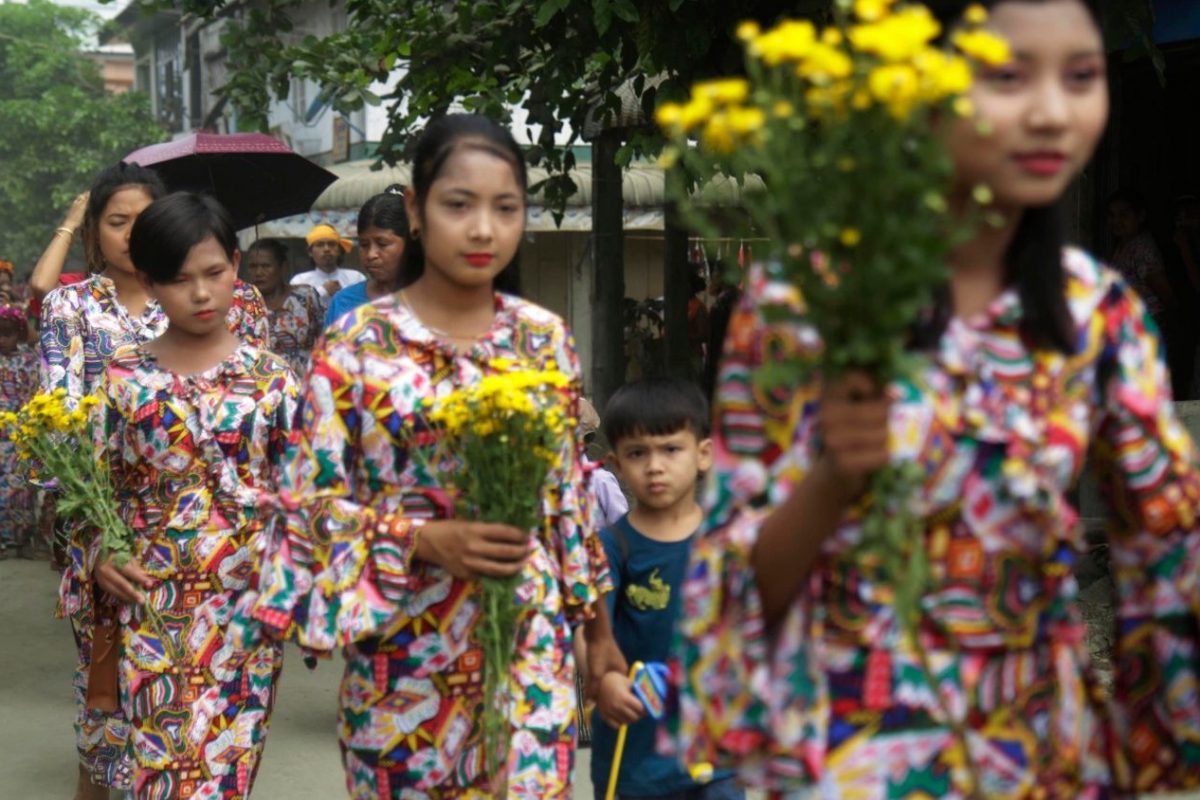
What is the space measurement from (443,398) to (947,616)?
1315 millimetres

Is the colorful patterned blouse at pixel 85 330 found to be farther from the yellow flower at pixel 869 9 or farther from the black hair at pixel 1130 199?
the black hair at pixel 1130 199

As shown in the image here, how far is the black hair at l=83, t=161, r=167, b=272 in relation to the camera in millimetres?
6051

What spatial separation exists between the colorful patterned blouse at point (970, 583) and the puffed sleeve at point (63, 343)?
389 cm

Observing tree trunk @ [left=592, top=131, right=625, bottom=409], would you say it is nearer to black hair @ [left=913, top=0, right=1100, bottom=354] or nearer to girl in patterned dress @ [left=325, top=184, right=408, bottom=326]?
girl in patterned dress @ [left=325, top=184, right=408, bottom=326]

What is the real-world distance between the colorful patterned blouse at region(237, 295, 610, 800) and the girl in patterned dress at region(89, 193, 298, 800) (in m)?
1.49

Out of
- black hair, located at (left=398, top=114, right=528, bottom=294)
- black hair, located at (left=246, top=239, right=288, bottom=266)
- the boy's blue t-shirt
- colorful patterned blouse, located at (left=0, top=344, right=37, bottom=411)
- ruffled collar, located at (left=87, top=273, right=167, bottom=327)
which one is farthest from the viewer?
colorful patterned blouse, located at (left=0, top=344, right=37, bottom=411)

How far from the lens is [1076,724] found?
7.84 feet

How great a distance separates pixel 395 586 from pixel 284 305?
20.7ft

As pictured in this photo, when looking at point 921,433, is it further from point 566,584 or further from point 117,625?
point 117,625

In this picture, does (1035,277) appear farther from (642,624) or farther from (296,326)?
(296,326)

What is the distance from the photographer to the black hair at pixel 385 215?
6.51 meters

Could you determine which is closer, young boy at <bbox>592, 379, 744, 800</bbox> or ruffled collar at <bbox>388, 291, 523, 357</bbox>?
ruffled collar at <bbox>388, 291, 523, 357</bbox>

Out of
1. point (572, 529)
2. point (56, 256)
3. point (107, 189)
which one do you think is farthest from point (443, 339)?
point (56, 256)

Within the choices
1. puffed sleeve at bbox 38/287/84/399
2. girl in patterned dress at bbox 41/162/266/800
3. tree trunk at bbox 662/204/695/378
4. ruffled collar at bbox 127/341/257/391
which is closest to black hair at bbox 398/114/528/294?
ruffled collar at bbox 127/341/257/391
